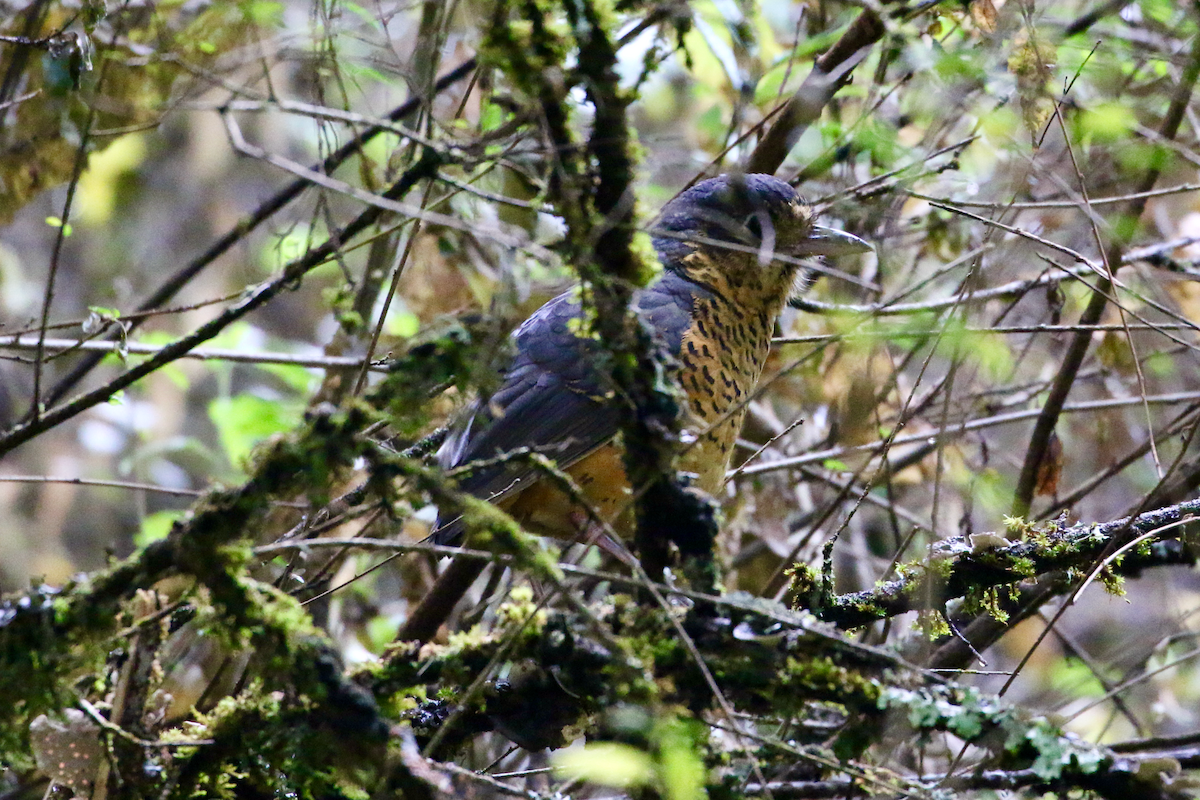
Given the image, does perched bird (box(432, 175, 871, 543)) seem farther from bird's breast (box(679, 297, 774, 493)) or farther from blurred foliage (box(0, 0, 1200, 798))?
blurred foliage (box(0, 0, 1200, 798))

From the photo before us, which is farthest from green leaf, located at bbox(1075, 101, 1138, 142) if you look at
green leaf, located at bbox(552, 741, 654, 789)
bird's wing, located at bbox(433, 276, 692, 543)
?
green leaf, located at bbox(552, 741, 654, 789)

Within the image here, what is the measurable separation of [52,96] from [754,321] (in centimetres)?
276

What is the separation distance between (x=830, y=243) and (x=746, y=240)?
1.27 feet

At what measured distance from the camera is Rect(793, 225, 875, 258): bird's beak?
4105 mm

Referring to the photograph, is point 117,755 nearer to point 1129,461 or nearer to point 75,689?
point 75,689

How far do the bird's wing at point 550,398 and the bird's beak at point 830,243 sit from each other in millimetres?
499

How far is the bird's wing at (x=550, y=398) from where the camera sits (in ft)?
11.8

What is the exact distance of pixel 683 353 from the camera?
383 centimetres

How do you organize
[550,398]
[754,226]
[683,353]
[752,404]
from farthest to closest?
[752,404] < [754,226] < [550,398] < [683,353]

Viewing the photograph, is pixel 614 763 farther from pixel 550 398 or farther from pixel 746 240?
pixel 746 240

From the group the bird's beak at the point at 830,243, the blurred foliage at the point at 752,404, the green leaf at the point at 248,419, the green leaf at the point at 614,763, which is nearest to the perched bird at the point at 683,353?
the bird's beak at the point at 830,243

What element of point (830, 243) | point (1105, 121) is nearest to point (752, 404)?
point (830, 243)

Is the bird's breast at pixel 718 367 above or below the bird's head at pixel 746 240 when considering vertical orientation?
below

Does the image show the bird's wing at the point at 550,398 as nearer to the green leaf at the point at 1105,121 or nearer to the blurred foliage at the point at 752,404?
the blurred foliage at the point at 752,404
